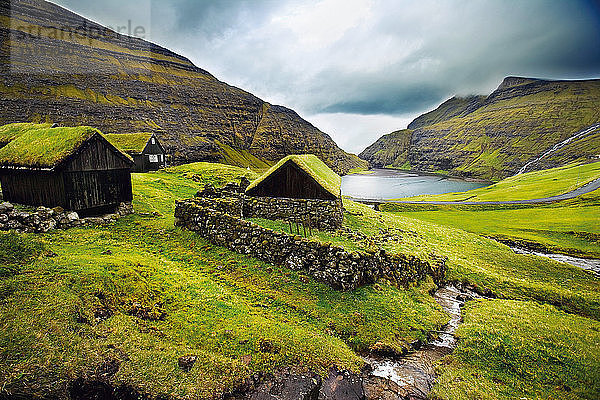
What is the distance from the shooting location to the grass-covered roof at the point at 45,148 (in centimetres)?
1469

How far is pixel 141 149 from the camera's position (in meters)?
43.4

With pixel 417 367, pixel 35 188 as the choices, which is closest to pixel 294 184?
pixel 417 367

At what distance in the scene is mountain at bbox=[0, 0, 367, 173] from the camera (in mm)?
95125

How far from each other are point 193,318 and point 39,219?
37.0 ft

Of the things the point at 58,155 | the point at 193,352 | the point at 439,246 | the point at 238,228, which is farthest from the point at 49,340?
the point at 439,246

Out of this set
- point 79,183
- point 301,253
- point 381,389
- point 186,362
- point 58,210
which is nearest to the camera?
point 186,362

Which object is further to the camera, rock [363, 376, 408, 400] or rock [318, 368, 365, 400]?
rock [363, 376, 408, 400]

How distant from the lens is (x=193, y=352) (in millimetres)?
7359

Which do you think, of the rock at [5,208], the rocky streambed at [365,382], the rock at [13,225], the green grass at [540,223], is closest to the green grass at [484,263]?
the rocky streambed at [365,382]

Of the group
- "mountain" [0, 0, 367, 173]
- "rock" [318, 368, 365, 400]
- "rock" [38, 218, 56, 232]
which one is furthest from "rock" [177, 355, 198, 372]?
"mountain" [0, 0, 367, 173]

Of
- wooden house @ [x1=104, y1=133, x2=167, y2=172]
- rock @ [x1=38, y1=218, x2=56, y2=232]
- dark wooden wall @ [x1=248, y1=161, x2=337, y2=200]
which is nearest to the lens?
rock @ [x1=38, y1=218, x2=56, y2=232]

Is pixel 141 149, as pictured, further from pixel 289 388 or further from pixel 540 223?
pixel 540 223

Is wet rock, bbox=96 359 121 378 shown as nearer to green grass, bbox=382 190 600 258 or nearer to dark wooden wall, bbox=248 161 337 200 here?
dark wooden wall, bbox=248 161 337 200

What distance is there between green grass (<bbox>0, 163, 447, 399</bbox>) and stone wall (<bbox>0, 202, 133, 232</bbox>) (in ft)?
3.13
